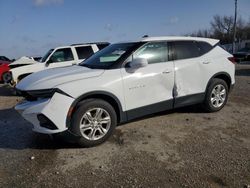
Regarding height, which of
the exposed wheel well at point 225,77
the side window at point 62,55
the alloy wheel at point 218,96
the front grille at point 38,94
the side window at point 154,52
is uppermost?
the side window at point 154,52

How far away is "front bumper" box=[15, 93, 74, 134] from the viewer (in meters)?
4.30

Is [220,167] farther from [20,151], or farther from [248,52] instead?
[248,52]

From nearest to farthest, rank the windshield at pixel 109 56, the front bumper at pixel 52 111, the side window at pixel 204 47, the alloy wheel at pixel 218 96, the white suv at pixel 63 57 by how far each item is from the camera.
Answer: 1. the front bumper at pixel 52 111
2. the windshield at pixel 109 56
3. the side window at pixel 204 47
4. the alloy wheel at pixel 218 96
5. the white suv at pixel 63 57

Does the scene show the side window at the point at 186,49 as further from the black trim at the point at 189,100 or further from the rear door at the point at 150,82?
the black trim at the point at 189,100

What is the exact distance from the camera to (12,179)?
3752 millimetres

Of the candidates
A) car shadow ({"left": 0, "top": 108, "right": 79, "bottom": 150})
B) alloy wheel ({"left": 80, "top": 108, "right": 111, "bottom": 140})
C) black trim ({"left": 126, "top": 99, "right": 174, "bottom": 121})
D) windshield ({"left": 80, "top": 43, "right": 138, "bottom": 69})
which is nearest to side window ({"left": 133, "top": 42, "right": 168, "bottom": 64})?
windshield ({"left": 80, "top": 43, "right": 138, "bottom": 69})

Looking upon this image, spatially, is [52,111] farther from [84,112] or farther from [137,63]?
[137,63]

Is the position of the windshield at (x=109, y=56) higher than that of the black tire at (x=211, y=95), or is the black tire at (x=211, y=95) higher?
the windshield at (x=109, y=56)

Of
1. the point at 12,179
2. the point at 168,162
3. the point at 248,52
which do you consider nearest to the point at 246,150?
the point at 168,162

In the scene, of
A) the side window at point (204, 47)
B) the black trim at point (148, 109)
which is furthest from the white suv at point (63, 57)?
the black trim at point (148, 109)

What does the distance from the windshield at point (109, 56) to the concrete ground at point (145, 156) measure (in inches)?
51.1

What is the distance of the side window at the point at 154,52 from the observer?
5.24 m

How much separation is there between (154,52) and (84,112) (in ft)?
6.02

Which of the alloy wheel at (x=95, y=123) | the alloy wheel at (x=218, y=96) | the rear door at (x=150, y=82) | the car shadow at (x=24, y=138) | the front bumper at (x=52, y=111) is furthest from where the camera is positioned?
the alloy wheel at (x=218, y=96)
